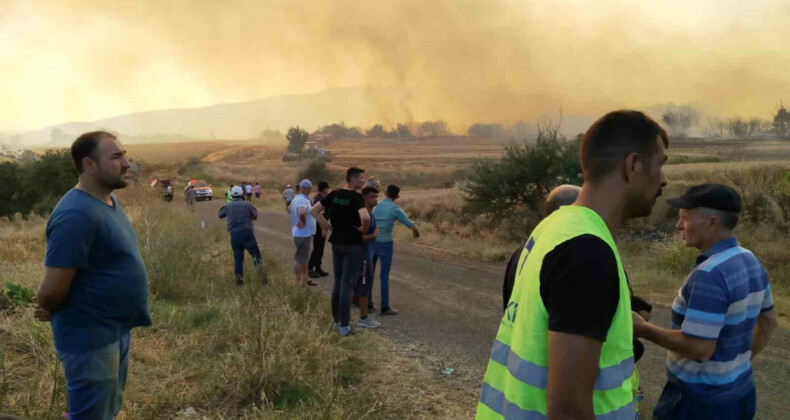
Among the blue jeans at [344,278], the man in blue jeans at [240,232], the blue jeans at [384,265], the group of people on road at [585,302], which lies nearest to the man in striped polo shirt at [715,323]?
the group of people on road at [585,302]

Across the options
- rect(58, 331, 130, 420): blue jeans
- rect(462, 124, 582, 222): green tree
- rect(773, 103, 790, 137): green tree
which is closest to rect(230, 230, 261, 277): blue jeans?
rect(58, 331, 130, 420): blue jeans

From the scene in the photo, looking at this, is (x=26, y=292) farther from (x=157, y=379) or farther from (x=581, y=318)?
(x=581, y=318)

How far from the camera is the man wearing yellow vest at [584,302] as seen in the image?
111 cm

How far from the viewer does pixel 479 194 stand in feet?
49.7

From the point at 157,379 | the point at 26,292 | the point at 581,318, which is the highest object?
the point at 581,318

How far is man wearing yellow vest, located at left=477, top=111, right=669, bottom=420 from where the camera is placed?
43.9 inches

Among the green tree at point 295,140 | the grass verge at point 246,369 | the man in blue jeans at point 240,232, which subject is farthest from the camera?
the green tree at point 295,140

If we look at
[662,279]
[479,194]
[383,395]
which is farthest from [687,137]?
[383,395]

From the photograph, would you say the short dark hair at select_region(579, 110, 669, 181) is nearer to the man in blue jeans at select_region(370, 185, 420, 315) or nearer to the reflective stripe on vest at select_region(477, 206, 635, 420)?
the reflective stripe on vest at select_region(477, 206, 635, 420)

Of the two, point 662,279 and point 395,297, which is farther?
point 662,279

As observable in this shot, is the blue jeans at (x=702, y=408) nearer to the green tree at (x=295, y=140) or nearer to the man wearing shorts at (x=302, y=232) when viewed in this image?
the man wearing shorts at (x=302, y=232)

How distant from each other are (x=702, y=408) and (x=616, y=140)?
4.61ft

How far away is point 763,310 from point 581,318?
1.62 m

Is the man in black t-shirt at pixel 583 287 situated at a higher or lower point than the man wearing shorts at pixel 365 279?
higher
